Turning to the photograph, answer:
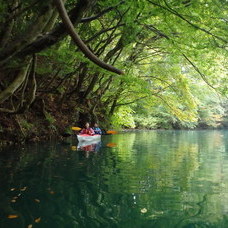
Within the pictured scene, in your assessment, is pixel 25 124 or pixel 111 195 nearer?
pixel 111 195

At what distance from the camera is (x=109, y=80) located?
20.4 m

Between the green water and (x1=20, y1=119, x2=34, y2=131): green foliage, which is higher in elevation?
(x1=20, y1=119, x2=34, y2=131): green foliage

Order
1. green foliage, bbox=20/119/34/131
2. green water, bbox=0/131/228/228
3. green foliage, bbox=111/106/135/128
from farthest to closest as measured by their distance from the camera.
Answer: green foliage, bbox=111/106/135/128, green foliage, bbox=20/119/34/131, green water, bbox=0/131/228/228

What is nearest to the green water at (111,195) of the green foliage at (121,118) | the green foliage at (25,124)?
the green foliage at (25,124)

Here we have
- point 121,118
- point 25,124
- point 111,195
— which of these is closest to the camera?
point 111,195

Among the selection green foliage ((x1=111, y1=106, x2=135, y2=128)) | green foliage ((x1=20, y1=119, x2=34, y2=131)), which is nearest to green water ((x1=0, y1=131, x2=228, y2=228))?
green foliage ((x1=20, y1=119, x2=34, y2=131))

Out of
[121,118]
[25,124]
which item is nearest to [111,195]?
[25,124]

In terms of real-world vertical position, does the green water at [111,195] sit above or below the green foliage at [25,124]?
below

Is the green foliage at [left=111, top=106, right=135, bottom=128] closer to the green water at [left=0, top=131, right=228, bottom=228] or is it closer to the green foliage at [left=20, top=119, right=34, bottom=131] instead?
the green foliage at [left=20, top=119, right=34, bottom=131]

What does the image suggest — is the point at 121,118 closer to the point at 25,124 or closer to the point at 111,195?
the point at 25,124

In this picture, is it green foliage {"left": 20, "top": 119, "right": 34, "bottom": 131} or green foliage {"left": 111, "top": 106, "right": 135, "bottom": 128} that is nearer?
green foliage {"left": 20, "top": 119, "right": 34, "bottom": 131}

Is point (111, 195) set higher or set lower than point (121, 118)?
lower

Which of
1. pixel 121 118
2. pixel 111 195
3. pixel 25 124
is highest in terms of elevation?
pixel 121 118

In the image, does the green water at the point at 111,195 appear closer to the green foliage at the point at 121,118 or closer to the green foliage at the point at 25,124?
the green foliage at the point at 25,124
